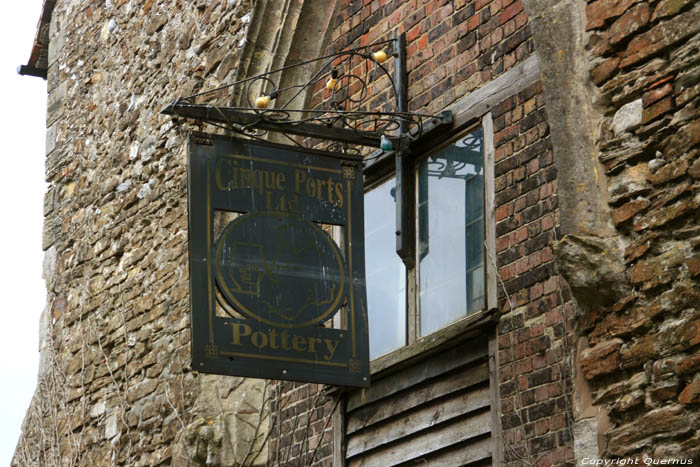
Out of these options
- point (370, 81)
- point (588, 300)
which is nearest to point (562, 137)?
point (588, 300)

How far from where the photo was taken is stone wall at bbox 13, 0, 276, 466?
8.47m

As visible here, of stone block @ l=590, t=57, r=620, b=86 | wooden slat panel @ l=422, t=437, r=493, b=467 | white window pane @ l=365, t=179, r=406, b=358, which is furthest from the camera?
white window pane @ l=365, t=179, r=406, b=358

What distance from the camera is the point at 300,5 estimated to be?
851 centimetres

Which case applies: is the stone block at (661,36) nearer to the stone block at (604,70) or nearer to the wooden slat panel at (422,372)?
the stone block at (604,70)

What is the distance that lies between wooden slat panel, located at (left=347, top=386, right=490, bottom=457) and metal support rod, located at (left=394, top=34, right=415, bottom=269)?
2.85 ft

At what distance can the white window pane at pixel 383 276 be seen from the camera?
23.9 ft

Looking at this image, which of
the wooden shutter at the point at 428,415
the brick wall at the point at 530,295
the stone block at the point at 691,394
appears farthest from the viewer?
the wooden shutter at the point at 428,415

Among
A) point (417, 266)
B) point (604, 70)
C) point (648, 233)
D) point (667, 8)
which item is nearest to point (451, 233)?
point (417, 266)

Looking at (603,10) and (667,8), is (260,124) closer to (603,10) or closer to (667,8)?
(603,10)

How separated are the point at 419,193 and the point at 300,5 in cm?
189

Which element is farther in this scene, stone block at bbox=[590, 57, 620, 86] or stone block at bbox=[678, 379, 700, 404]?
stone block at bbox=[590, 57, 620, 86]

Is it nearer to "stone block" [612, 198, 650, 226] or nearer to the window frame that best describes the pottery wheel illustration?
the window frame

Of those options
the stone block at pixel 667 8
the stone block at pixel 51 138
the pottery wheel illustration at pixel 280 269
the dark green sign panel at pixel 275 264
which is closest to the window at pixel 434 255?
the dark green sign panel at pixel 275 264

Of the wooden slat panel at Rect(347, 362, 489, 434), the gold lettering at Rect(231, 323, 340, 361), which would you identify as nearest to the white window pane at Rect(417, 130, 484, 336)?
the wooden slat panel at Rect(347, 362, 489, 434)
